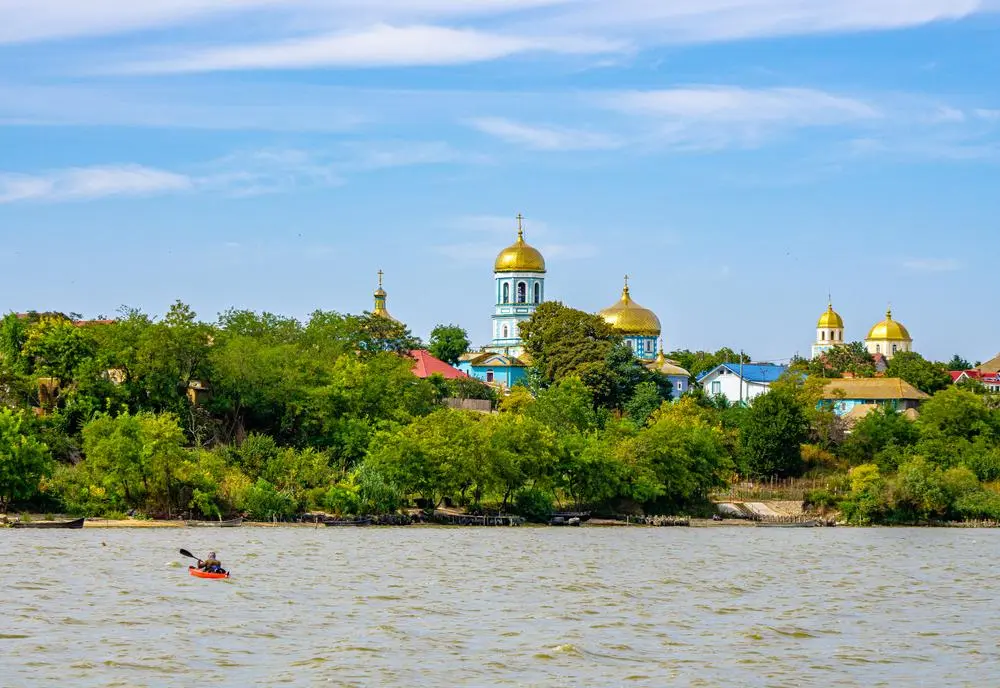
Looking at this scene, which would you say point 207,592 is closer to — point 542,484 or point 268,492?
point 268,492

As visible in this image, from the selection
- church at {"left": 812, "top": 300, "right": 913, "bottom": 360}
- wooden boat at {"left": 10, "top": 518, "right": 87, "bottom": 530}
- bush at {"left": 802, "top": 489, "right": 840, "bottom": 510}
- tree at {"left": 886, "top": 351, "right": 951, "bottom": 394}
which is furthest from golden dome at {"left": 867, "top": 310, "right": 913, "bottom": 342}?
wooden boat at {"left": 10, "top": 518, "right": 87, "bottom": 530}

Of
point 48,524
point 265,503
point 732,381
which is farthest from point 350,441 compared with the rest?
point 732,381

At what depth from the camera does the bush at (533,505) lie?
224 feet

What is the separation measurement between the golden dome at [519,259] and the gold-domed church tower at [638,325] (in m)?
7.94

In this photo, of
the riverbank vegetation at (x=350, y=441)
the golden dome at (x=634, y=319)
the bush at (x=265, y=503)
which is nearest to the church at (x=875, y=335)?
the golden dome at (x=634, y=319)

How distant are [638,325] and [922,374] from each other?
2719cm

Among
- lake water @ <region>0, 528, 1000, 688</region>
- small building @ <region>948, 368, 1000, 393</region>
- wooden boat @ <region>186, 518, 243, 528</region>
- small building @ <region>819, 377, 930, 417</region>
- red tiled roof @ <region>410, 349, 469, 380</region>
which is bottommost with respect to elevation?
lake water @ <region>0, 528, 1000, 688</region>

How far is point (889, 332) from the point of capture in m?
190

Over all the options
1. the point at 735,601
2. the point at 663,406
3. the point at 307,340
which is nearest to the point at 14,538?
the point at 735,601

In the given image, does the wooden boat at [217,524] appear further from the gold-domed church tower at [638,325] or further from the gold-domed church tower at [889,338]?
the gold-domed church tower at [889,338]

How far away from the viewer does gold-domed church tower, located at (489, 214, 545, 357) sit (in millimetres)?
142250

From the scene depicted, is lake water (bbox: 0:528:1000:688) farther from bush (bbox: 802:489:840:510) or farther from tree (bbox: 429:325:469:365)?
tree (bbox: 429:325:469:365)

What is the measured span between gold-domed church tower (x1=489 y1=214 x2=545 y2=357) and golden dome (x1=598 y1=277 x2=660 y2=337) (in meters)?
7.02

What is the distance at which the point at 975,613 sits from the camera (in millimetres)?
36969
